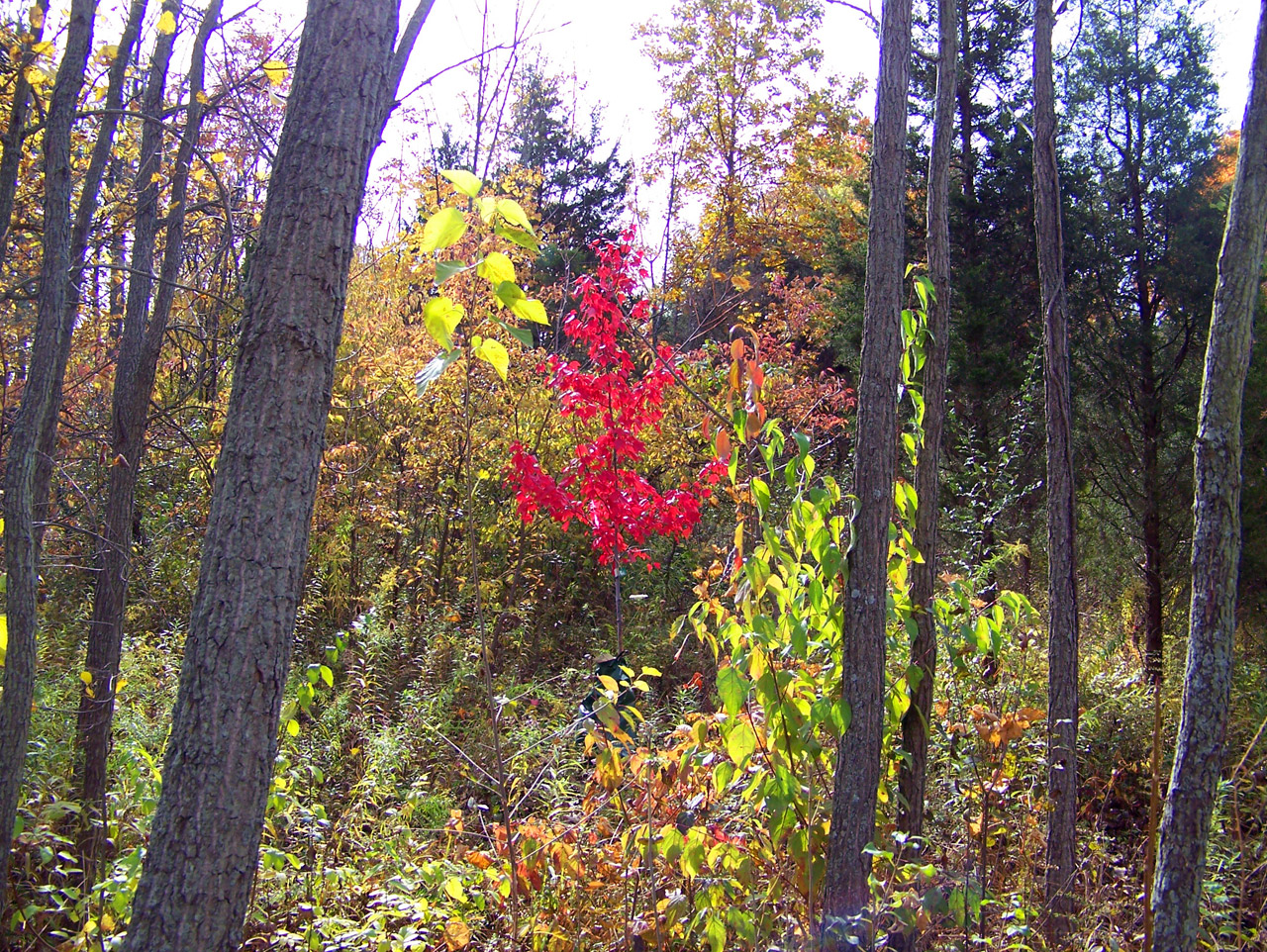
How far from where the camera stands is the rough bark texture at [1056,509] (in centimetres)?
347

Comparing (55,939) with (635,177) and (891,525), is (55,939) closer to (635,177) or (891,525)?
(891,525)

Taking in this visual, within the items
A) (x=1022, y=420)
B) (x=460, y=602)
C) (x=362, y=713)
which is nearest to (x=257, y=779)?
(x=362, y=713)

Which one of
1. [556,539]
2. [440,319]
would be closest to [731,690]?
[440,319]

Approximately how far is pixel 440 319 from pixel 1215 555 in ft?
7.92

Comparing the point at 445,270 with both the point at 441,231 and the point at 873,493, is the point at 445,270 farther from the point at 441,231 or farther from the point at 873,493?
the point at 873,493

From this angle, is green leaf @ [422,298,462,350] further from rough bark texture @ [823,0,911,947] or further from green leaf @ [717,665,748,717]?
rough bark texture @ [823,0,911,947]

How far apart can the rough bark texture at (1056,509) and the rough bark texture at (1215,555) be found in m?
0.87

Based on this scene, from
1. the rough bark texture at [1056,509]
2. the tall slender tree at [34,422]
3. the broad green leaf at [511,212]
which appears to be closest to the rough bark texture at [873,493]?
the rough bark texture at [1056,509]

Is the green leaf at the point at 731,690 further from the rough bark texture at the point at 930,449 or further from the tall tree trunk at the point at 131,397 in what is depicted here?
the tall tree trunk at the point at 131,397

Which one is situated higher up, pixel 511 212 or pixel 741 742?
pixel 511 212

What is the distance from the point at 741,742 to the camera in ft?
7.55

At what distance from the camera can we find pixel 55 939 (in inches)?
130

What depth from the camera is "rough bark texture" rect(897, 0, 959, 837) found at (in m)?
2.91

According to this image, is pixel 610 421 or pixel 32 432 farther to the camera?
pixel 610 421
